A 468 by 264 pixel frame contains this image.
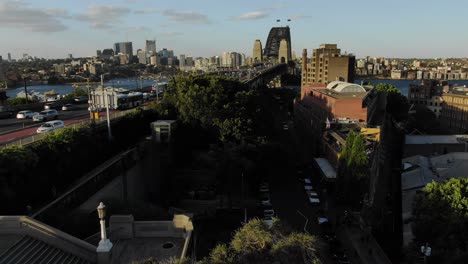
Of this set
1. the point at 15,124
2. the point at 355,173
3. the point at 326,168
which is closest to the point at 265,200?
the point at 355,173

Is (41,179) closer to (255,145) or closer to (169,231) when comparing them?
(169,231)

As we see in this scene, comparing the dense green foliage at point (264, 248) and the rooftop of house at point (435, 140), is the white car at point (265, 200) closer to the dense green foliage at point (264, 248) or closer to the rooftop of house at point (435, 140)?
the dense green foliage at point (264, 248)

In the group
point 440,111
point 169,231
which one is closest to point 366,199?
point 169,231

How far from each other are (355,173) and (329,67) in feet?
257

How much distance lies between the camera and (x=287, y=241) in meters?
8.62

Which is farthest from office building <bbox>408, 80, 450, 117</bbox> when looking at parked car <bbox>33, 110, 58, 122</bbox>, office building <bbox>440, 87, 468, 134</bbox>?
parked car <bbox>33, 110, 58, 122</bbox>

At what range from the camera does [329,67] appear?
341ft

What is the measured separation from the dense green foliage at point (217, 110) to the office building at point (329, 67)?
2752 inches

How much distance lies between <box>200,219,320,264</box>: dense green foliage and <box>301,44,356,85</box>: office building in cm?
9453

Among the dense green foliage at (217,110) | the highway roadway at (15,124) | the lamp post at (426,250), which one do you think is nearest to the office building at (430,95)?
the dense green foliage at (217,110)

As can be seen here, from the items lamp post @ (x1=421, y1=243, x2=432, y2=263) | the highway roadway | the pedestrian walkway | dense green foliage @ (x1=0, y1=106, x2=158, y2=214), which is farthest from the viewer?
the highway roadway

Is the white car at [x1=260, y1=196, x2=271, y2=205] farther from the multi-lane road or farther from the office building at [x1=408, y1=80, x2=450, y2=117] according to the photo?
the office building at [x1=408, y1=80, x2=450, y2=117]

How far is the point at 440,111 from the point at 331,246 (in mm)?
84362

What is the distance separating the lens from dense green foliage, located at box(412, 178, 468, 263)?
712 inches
